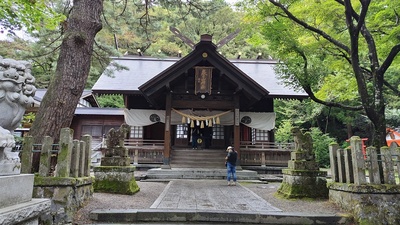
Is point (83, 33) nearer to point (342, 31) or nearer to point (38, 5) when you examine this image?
point (38, 5)

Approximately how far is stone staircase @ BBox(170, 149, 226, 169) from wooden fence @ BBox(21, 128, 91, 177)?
26.5 feet

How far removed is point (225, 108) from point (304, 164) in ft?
23.3

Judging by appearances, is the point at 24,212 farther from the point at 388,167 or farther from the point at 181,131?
the point at 181,131

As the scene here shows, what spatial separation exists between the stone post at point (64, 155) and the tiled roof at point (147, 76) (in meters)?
8.54

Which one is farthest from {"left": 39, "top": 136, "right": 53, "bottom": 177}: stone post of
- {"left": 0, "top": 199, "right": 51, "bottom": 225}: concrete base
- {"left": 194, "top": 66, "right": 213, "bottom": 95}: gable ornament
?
{"left": 194, "top": 66, "right": 213, "bottom": 95}: gable ornament

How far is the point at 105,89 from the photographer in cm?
1420

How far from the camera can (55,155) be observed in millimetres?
4879

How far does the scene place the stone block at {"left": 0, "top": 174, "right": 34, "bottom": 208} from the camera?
2332 millimetres

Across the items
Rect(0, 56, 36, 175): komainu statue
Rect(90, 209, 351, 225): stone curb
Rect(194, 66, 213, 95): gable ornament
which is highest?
Rect(194, 66, 213, 95): gable ornament

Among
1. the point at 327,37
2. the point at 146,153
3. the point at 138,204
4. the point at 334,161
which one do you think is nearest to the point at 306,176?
the point at 334,161

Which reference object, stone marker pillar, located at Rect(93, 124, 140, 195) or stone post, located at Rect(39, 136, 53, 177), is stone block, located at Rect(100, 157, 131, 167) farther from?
stone post, located at Rect(39, 136, 53, 177)

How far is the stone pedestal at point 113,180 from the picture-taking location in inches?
255

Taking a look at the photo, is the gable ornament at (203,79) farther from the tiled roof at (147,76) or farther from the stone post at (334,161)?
the stone post at (334,161)

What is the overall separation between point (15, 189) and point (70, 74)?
11.4 feet
